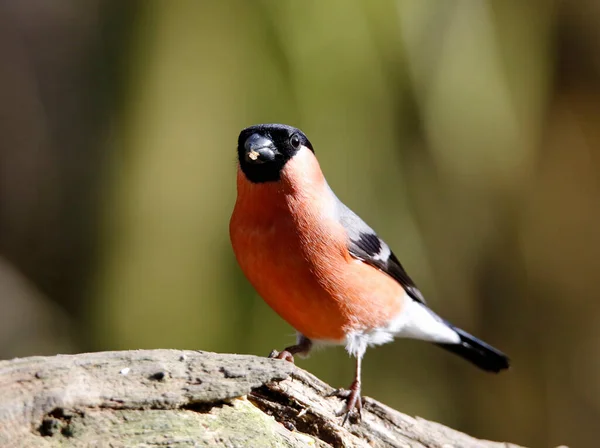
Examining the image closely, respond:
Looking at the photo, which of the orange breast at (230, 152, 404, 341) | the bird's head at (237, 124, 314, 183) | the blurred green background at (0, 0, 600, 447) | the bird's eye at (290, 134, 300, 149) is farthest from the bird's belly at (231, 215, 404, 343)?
the blurred green background at (0, 0, 600, 447)

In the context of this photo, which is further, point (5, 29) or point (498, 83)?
point (5, 29)

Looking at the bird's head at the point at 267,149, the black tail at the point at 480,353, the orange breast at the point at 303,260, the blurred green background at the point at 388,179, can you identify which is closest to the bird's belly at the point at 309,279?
the orange breast at the point at 303,260

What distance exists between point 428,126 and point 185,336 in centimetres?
180


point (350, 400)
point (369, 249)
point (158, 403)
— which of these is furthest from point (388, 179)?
point (158, 403)

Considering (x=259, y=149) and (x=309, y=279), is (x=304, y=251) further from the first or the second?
(x=259, y=149)

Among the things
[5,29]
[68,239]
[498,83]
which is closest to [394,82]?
[498,83]

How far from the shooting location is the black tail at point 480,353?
337 centimetres

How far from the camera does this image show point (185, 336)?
3877 millimetres

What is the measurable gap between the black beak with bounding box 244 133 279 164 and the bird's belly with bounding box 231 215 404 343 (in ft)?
0.81

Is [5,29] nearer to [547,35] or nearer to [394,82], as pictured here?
[394,82]

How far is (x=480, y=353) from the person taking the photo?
3.43 metres

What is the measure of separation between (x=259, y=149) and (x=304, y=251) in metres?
0.40

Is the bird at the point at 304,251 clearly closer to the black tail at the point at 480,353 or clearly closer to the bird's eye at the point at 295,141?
the bird's eye at the point at 295,141

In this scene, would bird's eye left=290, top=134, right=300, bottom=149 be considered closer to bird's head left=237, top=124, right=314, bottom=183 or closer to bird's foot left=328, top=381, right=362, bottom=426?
bird's head left=237, top=124, right=314, bottom=183
